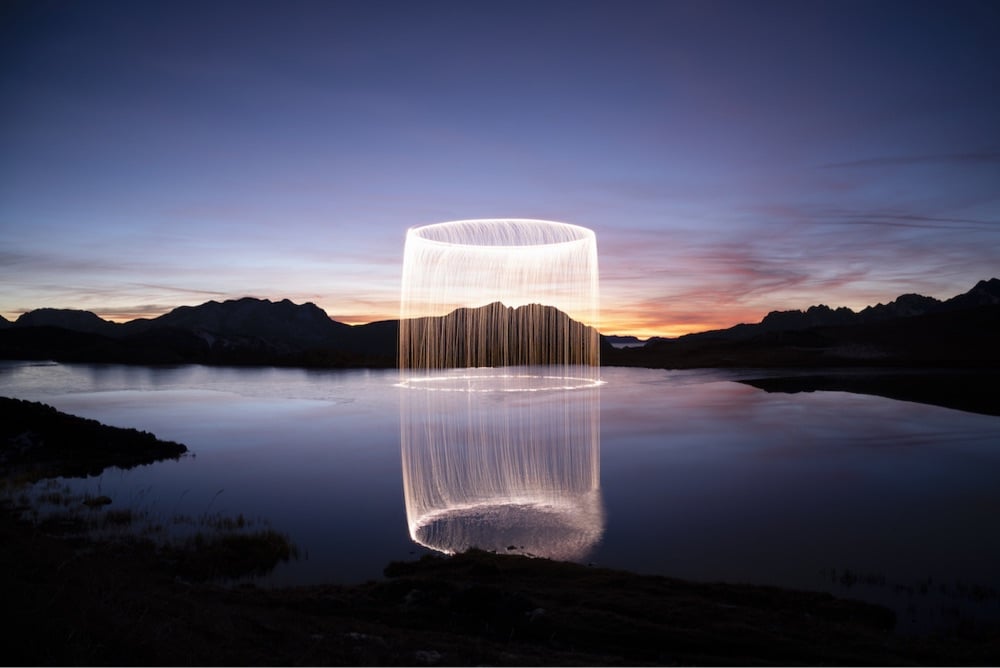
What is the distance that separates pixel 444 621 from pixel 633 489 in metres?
10.1

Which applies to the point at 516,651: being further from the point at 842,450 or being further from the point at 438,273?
the point at 438,273

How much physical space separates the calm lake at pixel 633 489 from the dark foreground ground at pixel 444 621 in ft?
4.74

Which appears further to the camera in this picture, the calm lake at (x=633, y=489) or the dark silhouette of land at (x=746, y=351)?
the dark silhouette of land at (x=746, y=351)

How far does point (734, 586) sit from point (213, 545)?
9.83 meters

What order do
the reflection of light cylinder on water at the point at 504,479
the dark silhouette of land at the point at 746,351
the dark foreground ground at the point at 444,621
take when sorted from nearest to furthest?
the dark foreground ground at the point at 444,621, the reflection of light cylinder on water at the point at 504,479, the dark silhouette of land at the point at 746,351

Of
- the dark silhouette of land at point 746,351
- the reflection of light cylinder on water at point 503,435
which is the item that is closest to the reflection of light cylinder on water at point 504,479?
the reflection of light cylinder on water at point 503,435

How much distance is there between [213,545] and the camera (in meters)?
12.5

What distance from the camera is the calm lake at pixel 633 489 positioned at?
1138 cm

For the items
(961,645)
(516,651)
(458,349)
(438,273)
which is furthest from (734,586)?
(458,349)

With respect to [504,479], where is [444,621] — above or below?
above

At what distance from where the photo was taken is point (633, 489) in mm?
17188

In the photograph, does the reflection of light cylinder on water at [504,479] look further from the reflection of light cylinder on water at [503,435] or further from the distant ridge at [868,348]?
the distant ridge at [868,348]

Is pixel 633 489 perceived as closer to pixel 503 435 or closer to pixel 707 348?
pixel 503 435

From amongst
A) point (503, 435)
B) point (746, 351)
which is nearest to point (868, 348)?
point (746, 351)
